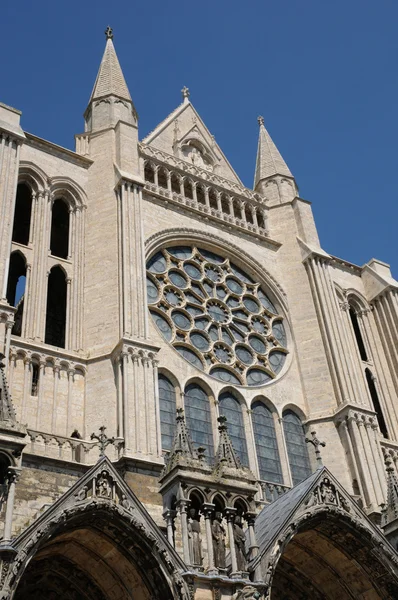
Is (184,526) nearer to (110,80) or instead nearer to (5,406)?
(5,406)

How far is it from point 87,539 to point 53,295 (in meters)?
8.82

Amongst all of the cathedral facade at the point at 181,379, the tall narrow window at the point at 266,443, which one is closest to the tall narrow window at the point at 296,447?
the cathedral facade at the point at 181,379

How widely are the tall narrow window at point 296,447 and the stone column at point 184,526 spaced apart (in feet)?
22.0

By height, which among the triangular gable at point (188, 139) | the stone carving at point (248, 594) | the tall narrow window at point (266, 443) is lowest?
the stone carving at point (248, 594)

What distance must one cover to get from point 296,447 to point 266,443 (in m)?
0.93

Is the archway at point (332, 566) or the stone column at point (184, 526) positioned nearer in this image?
the stone column at point (184, 526)

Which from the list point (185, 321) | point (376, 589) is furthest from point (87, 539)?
point (185, 321)

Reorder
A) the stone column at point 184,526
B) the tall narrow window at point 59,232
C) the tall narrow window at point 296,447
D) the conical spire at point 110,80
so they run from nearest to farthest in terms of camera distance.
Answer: the stone column at point 184,526, the tall narrow window at point 296,447, the tall narrow window at point 59,232, the conical spire at point 110,80

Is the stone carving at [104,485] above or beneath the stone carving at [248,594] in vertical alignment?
above

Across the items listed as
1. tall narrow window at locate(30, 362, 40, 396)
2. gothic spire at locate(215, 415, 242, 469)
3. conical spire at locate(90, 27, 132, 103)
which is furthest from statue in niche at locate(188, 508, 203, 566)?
conical spire at locate(90, 27, 132, 103)

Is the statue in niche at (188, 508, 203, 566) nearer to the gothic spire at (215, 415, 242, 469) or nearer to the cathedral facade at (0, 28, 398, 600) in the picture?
the cathedral facade at (0, 28, 398, 600)

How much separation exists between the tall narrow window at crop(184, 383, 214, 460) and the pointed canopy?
9828mm

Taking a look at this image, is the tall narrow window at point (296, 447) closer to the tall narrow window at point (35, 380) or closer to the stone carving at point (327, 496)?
the stone carving at point (327, 496)

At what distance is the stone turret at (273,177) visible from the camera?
84.8ft
